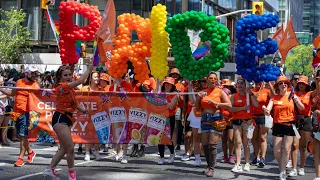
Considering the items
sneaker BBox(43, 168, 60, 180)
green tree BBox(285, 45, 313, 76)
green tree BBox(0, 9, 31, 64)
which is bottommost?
sneaker BBox(43, 168, 60, 180)

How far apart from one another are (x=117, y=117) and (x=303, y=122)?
3636 millimetres

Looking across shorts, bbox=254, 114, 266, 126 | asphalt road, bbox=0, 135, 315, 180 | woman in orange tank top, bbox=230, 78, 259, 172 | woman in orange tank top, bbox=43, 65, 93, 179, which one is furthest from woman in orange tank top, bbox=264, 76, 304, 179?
woman in orange tank top, bbox=43, 65, 93, 179

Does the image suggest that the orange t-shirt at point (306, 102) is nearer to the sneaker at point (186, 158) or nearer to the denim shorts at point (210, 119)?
the denim shorts at point (210, 119)

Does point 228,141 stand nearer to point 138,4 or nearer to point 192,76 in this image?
point 192,76

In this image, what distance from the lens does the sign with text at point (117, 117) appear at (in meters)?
11.7

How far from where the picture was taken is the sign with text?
1170 cm

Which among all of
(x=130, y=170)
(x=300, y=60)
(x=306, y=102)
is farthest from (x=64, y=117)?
(x=300, y=60)

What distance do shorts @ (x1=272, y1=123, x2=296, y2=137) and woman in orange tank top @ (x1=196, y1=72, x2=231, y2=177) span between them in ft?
3.05

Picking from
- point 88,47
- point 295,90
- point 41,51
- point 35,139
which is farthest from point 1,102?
point 41,51

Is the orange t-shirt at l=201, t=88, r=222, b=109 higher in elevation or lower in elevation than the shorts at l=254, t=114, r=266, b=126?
higher

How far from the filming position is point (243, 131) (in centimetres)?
1181

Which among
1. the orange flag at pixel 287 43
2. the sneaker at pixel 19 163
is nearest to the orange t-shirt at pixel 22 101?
the sneaker at pixel 19 163

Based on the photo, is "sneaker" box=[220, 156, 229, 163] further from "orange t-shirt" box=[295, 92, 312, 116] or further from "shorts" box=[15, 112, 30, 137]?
"shorts" box=[15, 112, 30, 137]

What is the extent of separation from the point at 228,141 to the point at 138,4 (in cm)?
2892
